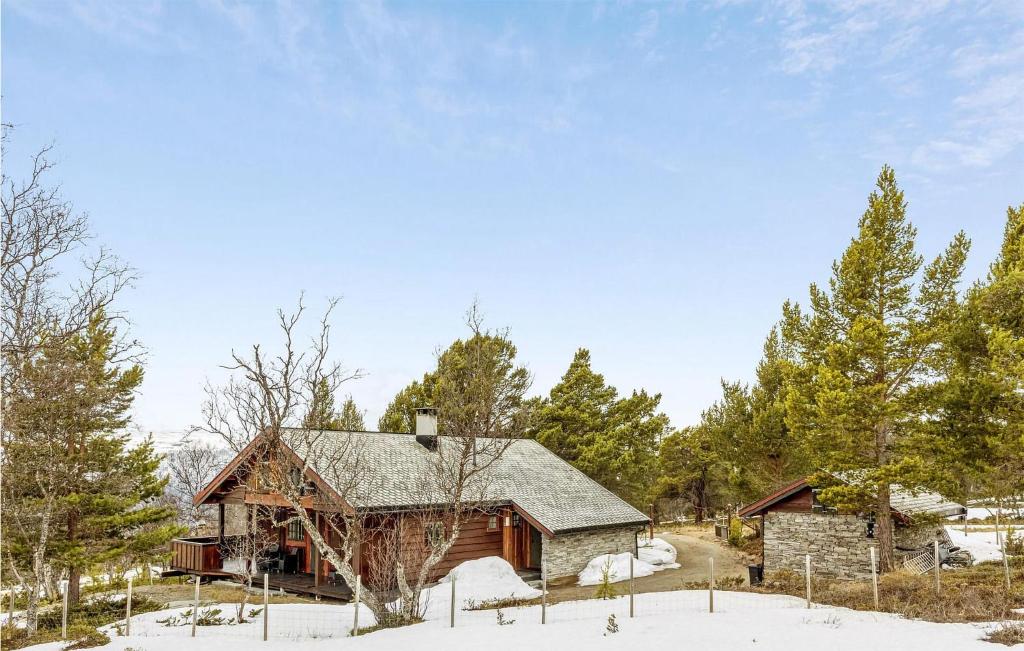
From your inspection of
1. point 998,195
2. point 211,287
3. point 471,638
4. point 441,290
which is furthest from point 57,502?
point 998,195

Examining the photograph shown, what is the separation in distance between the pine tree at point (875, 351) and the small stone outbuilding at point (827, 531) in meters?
1.37

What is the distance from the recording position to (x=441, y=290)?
29.2 meters

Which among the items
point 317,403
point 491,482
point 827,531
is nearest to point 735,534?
point 827,531

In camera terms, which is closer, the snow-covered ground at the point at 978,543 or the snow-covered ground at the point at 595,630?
the snow-covered ground at the point at 595,630

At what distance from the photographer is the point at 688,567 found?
26.7 metres

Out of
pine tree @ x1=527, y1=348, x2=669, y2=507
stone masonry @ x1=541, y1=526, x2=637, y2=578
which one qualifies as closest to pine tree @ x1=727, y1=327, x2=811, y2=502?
pine tree @ x1=527, y1=348, x2=669, y2=507

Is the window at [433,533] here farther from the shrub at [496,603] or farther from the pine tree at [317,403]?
the pine tree at [317,403]

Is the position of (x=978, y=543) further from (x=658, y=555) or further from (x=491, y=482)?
(x=491, y=482)

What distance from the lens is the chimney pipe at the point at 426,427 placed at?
89.0ft

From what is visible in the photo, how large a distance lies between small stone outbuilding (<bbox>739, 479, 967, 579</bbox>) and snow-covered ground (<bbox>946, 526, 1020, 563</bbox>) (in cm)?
369

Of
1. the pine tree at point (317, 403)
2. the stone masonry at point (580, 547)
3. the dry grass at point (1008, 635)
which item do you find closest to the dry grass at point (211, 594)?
the pine tree at point (317, 403)

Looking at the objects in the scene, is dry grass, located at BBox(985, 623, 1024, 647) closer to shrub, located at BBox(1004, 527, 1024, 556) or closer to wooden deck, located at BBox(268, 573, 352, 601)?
wooden deck, located at BBox(268, 573, 352, 601)

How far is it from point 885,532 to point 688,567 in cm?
826

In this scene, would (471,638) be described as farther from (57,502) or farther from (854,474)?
(854,474)
